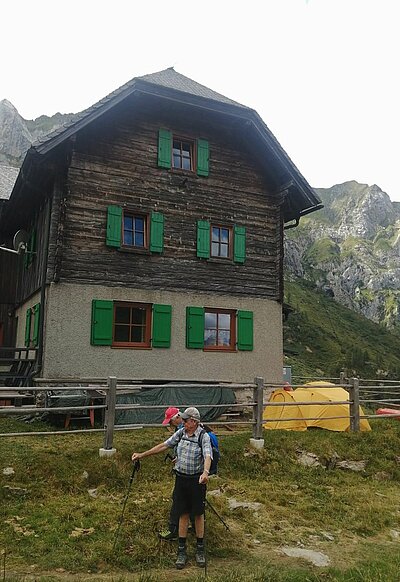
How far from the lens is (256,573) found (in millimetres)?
5496

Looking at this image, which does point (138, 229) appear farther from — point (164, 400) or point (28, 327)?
point (164, 400)

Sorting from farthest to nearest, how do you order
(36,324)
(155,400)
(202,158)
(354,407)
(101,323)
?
(202,158) < (36,324) < (101,323) < (155,400) < (354,407)

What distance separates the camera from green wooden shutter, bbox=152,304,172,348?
14625 millimetres

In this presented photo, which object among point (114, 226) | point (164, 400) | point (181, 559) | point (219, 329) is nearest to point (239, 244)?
point (219, 329)

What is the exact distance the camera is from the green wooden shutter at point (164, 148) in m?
15.6

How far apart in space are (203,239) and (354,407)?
6.89m

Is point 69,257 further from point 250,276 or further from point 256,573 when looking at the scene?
point 256,573

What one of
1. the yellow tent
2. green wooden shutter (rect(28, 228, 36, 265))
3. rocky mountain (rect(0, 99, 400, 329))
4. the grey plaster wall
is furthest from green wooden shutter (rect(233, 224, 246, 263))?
rocky mountain (rect(0, 99, 400, 329))

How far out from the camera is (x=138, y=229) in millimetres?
15227

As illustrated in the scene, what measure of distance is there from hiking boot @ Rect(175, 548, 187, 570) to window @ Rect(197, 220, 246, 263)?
10.9 m

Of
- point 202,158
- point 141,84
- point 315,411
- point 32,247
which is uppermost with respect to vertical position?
point 141,84

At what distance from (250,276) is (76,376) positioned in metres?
6.40

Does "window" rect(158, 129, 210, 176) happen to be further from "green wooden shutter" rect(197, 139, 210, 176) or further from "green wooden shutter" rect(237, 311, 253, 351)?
"green wooden shutter" rect(237, 311, 253, 351)

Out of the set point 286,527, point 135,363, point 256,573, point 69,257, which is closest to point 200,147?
point 69,257
